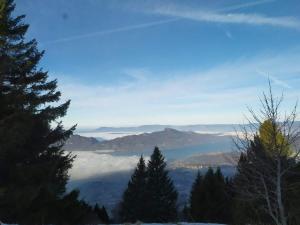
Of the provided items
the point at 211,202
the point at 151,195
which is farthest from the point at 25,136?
the point at 151,195

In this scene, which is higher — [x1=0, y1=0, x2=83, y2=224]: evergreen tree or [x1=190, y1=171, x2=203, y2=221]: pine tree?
[x1=0, y1=0, x2=83, y2=224]: evergreen tree

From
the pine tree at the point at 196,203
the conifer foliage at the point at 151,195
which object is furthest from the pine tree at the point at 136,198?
the pine tree at the point at 196,203

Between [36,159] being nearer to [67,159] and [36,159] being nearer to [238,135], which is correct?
[67,159]

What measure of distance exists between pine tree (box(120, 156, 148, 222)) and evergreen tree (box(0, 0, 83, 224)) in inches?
1162

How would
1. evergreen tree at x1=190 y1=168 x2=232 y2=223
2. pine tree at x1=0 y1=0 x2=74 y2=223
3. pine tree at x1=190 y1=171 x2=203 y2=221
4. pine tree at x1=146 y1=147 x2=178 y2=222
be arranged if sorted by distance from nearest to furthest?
1. pine tree at x1=0 y1=0 x2=74 y2=223
2. evergreen tree at x1=190 y1=168 x2=232 y2=223
3. pine tree at x1=190 y1=171 x2=203 y2=221
4. pine tree at x1=146 y1=147 x2=178 y2=222

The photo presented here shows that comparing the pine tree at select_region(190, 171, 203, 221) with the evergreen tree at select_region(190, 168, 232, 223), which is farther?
the pine tree at select_region(190, 171, 203, 221)

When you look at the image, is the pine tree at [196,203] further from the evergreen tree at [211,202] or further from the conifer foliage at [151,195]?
the conifer foliage at [151,195]

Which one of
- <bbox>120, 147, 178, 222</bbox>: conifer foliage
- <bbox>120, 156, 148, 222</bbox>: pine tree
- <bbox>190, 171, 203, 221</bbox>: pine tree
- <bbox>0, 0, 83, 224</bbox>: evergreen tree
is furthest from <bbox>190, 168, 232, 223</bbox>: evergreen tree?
<bbox>0, 0, 83, 224</bbox>: evergreen tree

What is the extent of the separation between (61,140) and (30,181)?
4419 millimetres

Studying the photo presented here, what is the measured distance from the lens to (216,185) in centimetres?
4909

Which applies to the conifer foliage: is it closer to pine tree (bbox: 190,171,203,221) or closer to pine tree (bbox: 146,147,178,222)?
pine tree (bbox: 146,147,178,222)

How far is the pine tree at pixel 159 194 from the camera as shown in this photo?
5359 cm

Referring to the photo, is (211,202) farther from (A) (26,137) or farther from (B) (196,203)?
(A) (26,137)

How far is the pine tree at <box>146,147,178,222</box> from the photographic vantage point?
53594 millimetres
